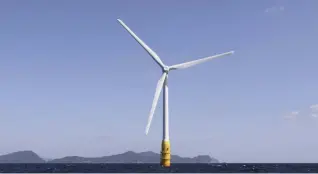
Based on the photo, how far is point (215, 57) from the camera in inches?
3920

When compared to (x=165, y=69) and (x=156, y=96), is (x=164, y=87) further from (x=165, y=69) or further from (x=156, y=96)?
(x=156, y=96)

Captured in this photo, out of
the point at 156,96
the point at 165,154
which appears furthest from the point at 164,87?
the point at 165,154

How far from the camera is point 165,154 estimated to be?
85625 mm

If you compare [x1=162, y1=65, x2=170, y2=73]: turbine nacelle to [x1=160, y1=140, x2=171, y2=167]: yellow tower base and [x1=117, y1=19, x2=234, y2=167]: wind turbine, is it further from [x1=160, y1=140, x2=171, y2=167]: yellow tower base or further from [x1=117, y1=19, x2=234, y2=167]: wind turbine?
[x1=160, y1=140, x2=171, y2=167]: yellow tower base

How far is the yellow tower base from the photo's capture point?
84750 mm

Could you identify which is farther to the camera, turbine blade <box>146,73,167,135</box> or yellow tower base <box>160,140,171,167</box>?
turbine blade <box>146,73,167,135</box>

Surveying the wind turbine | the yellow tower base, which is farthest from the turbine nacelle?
the yellow tower base

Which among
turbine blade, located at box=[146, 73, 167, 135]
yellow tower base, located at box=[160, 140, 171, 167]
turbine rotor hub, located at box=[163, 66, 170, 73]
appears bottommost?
yellow tower base, located at box=[160, 140, 171, 167]

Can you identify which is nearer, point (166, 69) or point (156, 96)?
point (156, 96)

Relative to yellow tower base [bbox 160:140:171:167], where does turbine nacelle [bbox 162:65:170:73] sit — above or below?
above

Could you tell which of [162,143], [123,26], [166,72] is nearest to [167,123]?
[162,143]

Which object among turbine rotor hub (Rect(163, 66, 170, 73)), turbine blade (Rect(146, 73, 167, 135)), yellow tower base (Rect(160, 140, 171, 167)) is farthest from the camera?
turbine rotor hub (Rect(163, 66, 170, 73))

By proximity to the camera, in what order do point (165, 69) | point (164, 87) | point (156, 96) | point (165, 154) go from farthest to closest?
point (165, 69) → point (164, 87) → point (156, 96) → point (165, 154)

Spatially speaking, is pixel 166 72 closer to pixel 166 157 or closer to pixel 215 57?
pixel 215 57
